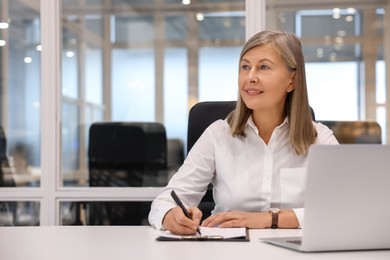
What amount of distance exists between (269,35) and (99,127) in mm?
1538

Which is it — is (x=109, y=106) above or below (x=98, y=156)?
above

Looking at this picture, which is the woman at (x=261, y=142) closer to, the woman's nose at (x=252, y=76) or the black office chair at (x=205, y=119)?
the woman's nose at (x=252, y=76)

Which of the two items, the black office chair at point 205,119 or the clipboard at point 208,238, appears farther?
the black office chair at point 205,119

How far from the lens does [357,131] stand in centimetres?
332

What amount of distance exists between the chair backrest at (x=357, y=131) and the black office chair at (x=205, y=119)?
36.4 inches

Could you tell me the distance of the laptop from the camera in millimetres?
1222

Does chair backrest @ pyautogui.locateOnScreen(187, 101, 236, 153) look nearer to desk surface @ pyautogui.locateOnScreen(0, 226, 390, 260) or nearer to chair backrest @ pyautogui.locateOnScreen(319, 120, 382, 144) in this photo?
desk surface @ pyautogui.locateOnScreen(0, 226, 390, 260)

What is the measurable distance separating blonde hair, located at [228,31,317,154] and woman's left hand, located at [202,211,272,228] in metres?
0.44

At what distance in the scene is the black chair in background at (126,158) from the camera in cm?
343

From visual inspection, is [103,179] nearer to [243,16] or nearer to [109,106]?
[109,106]

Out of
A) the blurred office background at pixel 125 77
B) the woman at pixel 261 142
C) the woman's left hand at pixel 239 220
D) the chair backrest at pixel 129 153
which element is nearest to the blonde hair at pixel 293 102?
the woman at pixel 261 142

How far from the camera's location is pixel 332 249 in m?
1.30

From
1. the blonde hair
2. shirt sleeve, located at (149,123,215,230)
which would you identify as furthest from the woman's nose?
shirt sleeve, located at (149,123,215,230)

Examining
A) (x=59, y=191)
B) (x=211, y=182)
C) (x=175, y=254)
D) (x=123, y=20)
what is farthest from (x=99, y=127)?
(x=175, y=254)
